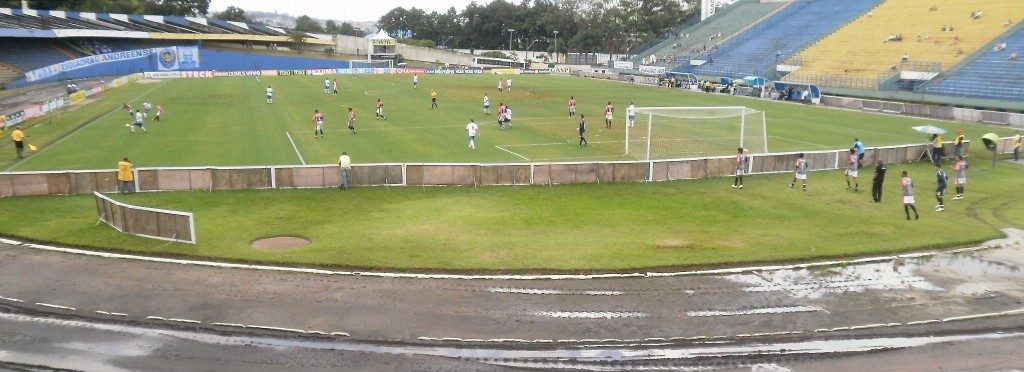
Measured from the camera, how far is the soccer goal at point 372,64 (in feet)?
376

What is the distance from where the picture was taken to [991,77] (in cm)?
5950

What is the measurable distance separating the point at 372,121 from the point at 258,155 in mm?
13243

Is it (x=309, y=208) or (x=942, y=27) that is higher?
(x=942, y=27)

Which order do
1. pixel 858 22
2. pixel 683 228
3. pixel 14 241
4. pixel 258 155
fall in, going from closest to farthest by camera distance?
pixel 14 241
pixel 683 228
pixel 258 155
pixel 858 22

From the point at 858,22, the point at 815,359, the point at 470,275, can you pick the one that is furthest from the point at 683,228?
the point at 858,22

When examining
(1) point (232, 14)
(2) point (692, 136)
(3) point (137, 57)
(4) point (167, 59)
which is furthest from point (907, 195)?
(1) point (232, 14)

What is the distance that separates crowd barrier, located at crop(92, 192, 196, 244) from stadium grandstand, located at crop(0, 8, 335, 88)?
63.3m

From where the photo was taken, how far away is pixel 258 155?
34500mm

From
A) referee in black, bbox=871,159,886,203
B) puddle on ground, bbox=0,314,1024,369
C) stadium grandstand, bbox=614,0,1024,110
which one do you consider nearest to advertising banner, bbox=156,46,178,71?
stadium grandstand, bbox=614,0,1024,110

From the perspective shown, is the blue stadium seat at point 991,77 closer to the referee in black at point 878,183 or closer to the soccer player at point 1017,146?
the soccer player at point 1017,146

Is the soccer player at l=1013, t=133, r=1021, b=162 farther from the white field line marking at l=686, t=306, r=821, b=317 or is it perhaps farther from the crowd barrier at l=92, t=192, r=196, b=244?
the crowd barrier at l=92, t=192, r=196, b=244

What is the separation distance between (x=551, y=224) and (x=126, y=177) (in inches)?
600

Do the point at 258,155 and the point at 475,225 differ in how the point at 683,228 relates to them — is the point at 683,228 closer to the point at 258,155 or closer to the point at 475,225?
the point at 475,225

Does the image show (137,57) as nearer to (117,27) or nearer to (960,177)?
(117,27)
